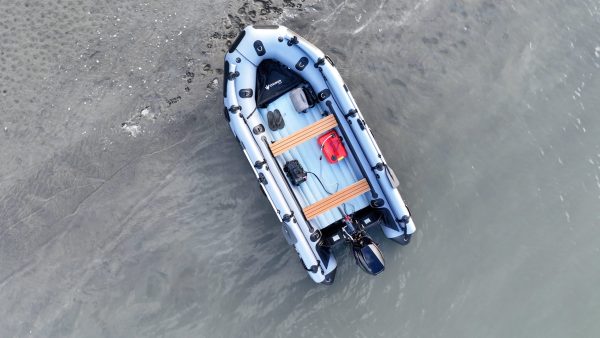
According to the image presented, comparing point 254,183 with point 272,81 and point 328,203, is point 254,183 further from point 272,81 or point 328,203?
point 272,81

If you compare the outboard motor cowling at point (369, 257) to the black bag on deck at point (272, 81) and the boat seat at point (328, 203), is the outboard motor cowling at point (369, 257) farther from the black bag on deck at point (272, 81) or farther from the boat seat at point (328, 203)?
the black bag on deck at point (272, 81)

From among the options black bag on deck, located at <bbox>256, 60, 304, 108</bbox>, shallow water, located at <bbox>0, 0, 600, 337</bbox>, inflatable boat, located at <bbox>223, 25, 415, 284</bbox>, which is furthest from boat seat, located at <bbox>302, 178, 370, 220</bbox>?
black bag on deck, located at <bbox>256, 60, 304, 108</bbox>

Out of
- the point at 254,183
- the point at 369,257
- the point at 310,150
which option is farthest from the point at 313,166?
the point at 369,257

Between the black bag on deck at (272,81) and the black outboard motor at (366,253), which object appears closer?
the black outboard motor at (366,253)

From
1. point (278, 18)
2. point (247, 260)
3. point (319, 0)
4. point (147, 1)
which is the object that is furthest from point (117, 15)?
point (247, 260)

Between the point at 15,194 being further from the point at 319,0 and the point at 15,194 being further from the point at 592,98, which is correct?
the point at 592,98

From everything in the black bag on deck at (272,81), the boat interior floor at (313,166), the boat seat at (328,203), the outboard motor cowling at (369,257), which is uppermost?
the black bag on deck at (272,81)

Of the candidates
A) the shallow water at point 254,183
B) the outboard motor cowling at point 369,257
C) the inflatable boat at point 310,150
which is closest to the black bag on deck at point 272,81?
the inflatable boat at point 310,150
